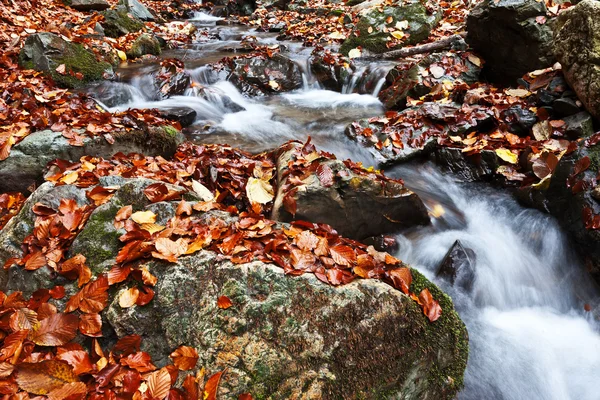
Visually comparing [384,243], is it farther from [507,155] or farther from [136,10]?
[136,10]

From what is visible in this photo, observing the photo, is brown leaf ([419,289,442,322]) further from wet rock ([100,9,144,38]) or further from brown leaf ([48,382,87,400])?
wet rock ([100,9,144,38])

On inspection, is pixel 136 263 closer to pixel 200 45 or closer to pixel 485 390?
pixel 485 390

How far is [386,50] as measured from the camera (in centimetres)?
1003

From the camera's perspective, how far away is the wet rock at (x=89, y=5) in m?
11.4

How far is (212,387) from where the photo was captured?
6.72 ft

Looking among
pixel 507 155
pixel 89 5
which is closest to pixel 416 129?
pixel 507 155

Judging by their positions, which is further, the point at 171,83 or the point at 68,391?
the point at 171,83

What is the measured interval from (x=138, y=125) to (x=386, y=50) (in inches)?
290

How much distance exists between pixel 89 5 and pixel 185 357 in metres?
13.3

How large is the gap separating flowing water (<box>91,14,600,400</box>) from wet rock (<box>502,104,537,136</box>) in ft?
3.84

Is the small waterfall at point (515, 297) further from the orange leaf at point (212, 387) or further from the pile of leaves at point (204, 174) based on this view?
the orange leaf at point (212, 387)

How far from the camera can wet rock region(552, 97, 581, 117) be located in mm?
5184

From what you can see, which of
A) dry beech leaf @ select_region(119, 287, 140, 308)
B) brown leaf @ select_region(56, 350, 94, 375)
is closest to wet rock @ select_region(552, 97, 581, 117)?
dry beech leaf @ select_region(119, 287, 140, 308)

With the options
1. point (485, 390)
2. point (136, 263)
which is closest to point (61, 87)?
point (136, 263)
